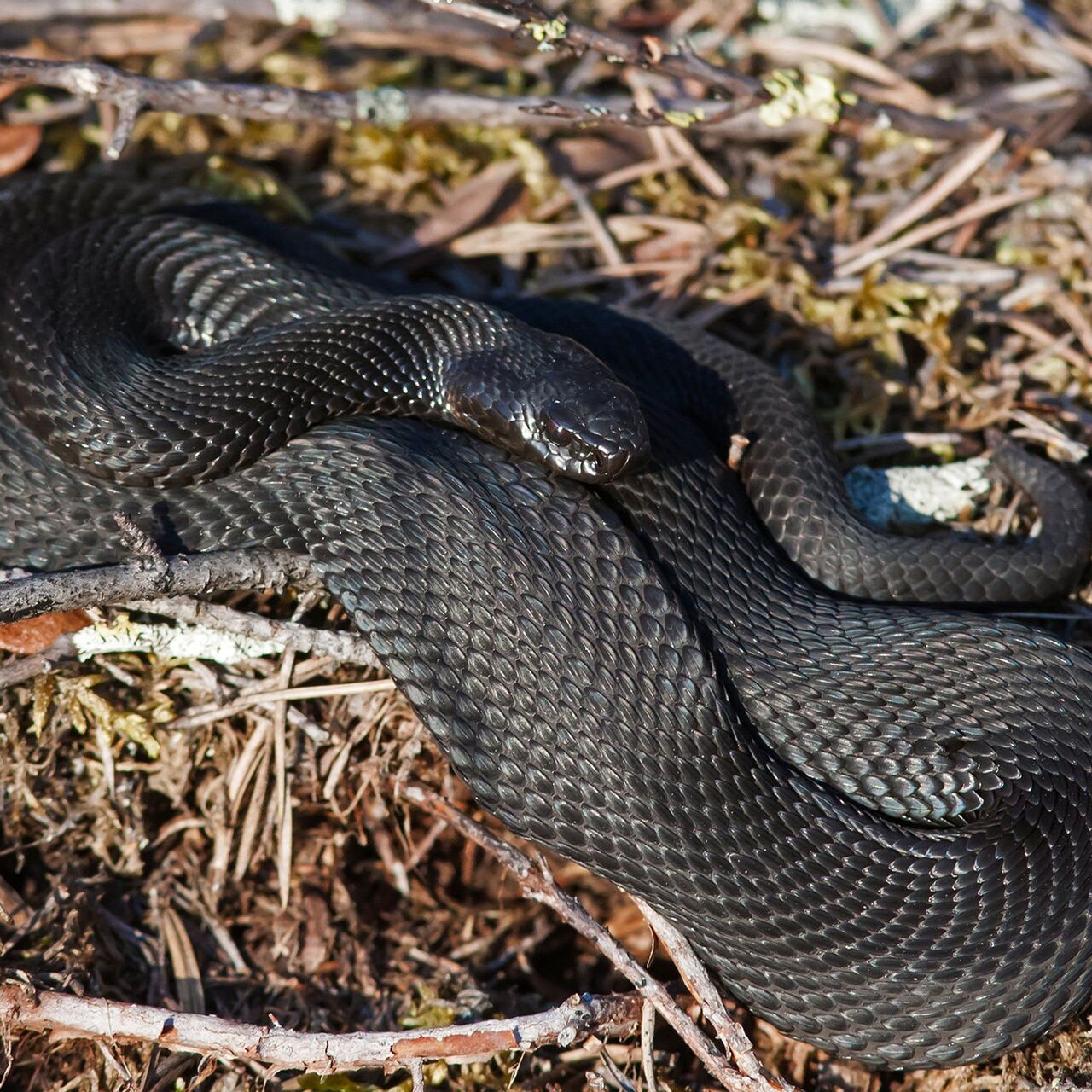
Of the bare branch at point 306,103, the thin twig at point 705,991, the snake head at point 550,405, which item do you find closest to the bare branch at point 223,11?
the bare branch at point 306,103

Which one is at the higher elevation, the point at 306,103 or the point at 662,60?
the point at 662,60

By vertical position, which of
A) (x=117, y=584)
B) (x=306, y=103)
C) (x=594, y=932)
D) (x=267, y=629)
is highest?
(x=306, y=103)

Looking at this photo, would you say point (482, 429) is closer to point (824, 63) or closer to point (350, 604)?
point (350, 604)

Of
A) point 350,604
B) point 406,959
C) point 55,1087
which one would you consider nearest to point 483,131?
point 350,604

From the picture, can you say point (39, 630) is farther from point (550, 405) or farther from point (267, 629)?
point (550, 405)

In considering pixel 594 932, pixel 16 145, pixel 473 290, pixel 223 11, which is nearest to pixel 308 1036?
pixel 594 932

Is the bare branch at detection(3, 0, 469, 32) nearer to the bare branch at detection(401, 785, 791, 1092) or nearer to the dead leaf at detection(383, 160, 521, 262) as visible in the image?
the dead leaf at detection(383, 160, 521, 262)
